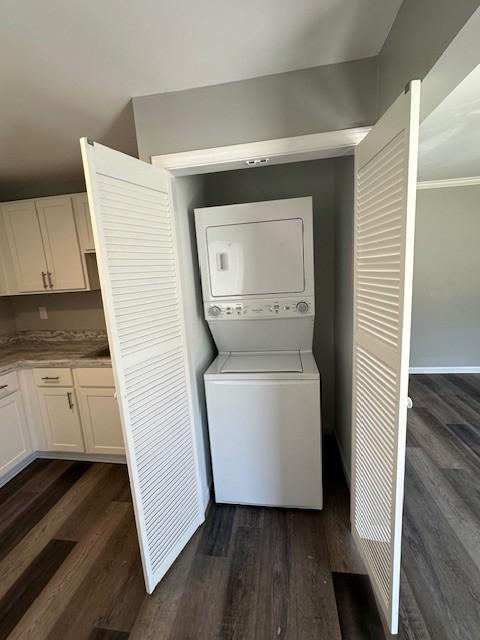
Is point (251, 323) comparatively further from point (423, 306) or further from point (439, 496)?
point (423, 306)

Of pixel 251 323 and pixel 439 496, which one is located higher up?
pixel 251 323

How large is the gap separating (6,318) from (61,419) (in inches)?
48.3

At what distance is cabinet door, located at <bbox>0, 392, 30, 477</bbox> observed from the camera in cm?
225

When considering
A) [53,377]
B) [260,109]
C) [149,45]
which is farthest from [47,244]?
[260,109]

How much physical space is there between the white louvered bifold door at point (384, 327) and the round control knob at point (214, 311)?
844mm

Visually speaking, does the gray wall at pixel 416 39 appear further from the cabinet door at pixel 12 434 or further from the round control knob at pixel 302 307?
the cabinet door at pixel 12 434

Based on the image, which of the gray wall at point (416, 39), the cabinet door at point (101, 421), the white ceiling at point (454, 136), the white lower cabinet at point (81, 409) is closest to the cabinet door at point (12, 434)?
the white lower cabinet at point (81, 409)

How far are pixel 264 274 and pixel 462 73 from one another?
1.18 m

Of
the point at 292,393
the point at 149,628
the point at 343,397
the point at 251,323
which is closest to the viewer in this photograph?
the point at 149,628

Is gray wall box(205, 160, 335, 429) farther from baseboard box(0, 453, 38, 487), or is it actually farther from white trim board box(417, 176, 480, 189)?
baseboard box(0, 453, 38, 487)

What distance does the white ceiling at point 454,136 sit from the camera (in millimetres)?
1544

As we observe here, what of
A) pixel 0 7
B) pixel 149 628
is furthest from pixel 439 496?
pixel 0 7

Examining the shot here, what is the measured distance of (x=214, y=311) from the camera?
1.92 metres

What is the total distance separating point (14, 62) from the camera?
46.3 inches
